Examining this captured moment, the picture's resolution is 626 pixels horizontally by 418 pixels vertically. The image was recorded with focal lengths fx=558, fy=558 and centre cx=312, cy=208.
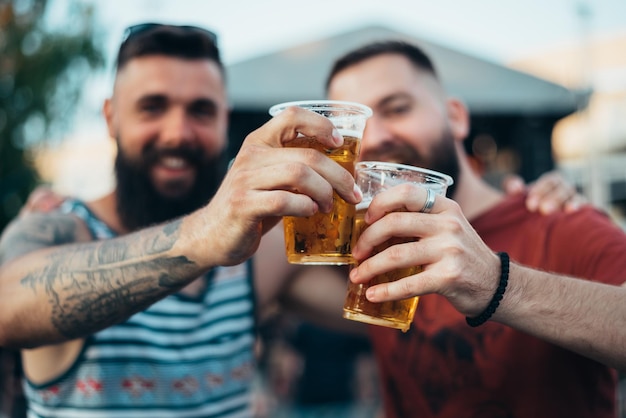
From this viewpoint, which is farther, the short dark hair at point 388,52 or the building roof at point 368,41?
the building roof at point 368,41

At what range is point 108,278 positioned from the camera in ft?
4.96

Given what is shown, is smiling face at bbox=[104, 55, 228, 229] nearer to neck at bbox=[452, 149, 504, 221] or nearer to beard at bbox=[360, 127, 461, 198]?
beard at bbox=[360, 127, 461, 198]

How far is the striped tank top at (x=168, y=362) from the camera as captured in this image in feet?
6.58

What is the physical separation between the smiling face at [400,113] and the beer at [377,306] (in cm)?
98

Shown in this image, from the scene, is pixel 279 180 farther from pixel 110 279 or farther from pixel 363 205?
pixel 110 279

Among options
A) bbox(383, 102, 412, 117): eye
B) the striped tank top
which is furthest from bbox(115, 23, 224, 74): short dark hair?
bbox(383, 102, 412, 117): eye

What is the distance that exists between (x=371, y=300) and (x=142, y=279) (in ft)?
2.01

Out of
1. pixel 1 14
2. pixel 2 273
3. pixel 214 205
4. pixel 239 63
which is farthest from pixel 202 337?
pixel 1 14

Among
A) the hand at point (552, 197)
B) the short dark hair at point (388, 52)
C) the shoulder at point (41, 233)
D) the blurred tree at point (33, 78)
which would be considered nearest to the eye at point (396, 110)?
the short dark hair at point (388, 52)

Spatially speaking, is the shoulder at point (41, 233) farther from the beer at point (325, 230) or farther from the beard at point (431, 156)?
the beard at point (431, 156)

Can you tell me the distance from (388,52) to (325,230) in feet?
4.54

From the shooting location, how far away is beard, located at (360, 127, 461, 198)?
2312mm

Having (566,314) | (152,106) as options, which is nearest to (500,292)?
(566,314)

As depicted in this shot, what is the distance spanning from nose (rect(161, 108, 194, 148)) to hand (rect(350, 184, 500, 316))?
132cm
